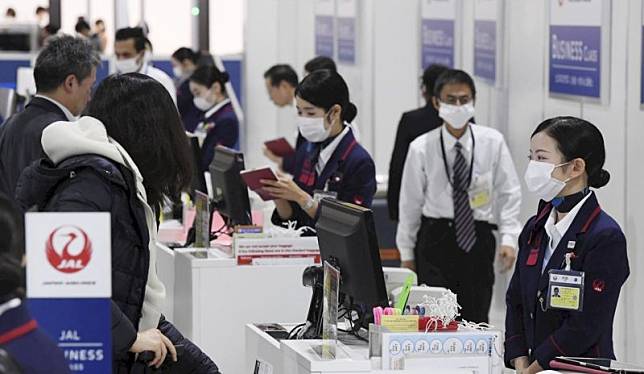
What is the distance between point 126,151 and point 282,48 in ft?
36.1

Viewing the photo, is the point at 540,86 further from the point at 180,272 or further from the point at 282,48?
the point at 282,48

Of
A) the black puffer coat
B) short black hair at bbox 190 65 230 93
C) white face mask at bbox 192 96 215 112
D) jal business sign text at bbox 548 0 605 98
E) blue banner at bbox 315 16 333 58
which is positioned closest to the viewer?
the black puffer coat

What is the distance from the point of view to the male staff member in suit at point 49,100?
5.42 metres

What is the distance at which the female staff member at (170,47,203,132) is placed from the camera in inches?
424

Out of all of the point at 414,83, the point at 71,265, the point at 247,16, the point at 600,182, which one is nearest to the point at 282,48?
the point at 247,16

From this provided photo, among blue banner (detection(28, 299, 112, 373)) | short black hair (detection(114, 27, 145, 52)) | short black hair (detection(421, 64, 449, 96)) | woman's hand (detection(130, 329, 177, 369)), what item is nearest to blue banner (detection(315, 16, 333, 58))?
short black hair (detection(114, 27, 145, 52))

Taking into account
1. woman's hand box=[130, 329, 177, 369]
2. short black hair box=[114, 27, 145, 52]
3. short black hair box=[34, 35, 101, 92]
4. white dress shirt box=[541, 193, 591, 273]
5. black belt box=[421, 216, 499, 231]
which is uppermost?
short black hair box=[114, 27, 145, 52]

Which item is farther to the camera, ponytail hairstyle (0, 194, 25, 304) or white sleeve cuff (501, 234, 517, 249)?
white sleeve cuff (501, 234, 517, 249)

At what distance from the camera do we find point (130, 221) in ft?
12.0

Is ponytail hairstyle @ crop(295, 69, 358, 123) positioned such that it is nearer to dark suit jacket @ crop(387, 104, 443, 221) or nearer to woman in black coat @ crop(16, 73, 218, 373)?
dark suit jacket @ crop(387, 104, 443, 221)

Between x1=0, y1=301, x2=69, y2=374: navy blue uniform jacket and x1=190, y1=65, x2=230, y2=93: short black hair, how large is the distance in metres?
7.45

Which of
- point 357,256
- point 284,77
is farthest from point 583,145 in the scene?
point 284,77

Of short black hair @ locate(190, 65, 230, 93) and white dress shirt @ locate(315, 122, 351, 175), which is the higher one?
Answer: short black hair @ locate(190, 65, 230, 93)

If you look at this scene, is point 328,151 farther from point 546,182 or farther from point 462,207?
point 546,182
